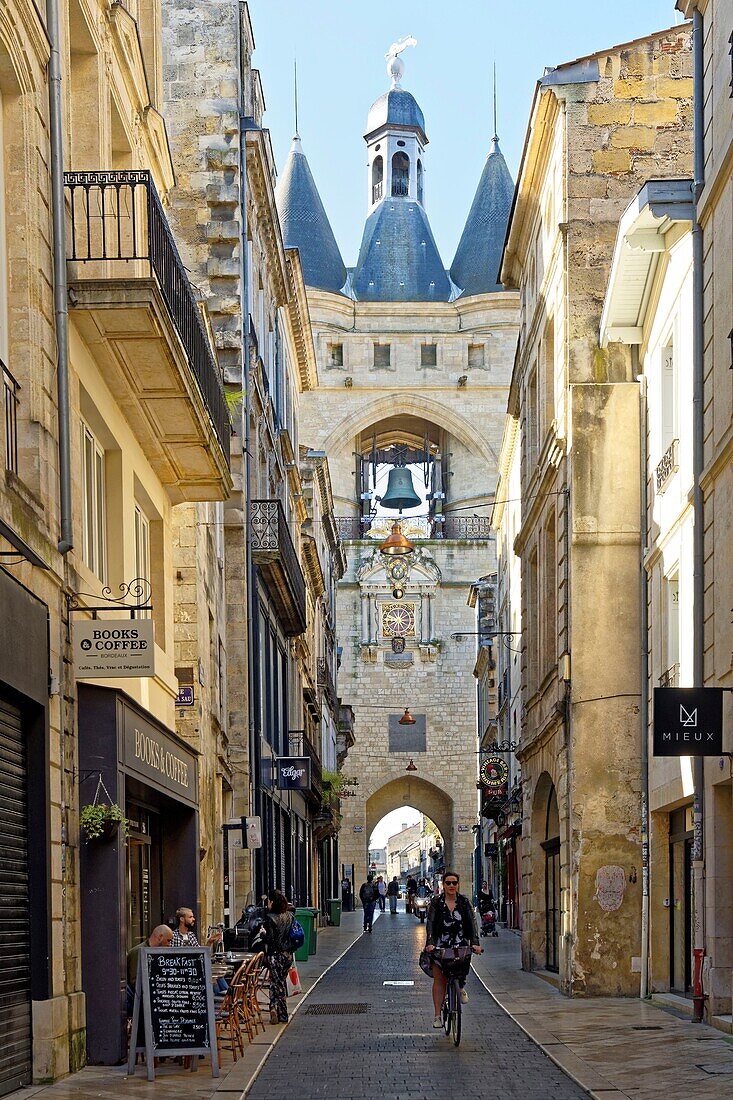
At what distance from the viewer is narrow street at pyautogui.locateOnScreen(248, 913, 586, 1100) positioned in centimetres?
1193

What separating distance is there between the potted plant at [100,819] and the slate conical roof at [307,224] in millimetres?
69185

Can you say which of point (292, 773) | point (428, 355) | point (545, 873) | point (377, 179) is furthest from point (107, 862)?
point (377, 179)

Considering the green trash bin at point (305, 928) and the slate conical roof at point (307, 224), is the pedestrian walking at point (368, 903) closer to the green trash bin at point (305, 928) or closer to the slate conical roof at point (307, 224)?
the green trash bin at point (305, 928)

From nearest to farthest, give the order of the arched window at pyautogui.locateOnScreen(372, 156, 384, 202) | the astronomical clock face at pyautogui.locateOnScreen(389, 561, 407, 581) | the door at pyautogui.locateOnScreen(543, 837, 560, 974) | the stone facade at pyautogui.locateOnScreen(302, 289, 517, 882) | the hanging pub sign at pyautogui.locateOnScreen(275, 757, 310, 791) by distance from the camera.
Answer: the door at pyautogui.locateOnScreen(543, 837, 560, 974) → the hanging pub sign at pyautogui.locateOnScreen(275, 757, 310, 791) → the stone facade at pyautogui.locateOnScreen(302, 289, 517, 882) → the astronomical clock face at pyautogui.locateOnScreen(389, 561, 407, 581) → the arched window at pyautogui.locateOnScreen(372, 156, 384, 202)

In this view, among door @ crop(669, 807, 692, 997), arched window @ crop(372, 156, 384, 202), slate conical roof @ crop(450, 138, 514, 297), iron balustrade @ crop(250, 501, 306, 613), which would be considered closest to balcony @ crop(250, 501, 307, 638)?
iron balustrade @ crop(250, 501, 306, 613)

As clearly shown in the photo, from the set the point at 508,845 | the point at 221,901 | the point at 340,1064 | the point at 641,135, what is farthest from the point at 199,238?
the point at 508,845

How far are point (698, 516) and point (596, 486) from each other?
5295 mm

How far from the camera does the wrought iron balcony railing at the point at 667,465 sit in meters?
19.2

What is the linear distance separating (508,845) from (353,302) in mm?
37061

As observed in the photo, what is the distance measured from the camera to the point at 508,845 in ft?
152

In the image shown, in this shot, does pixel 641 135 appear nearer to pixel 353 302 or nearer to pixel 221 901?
pixel 221 901

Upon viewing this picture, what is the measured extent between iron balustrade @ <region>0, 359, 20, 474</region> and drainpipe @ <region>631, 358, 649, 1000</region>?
36.9ft

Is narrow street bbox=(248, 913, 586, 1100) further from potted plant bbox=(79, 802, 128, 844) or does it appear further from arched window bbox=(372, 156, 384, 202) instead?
arched window bbox=(372, 156, 384, 202)

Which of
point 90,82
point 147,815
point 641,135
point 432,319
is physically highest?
point 432,319
